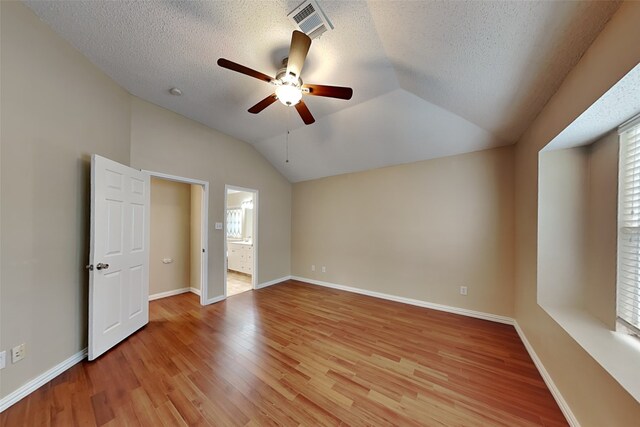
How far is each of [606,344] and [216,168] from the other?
448 centimetres

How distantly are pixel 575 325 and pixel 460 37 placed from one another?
2240mm

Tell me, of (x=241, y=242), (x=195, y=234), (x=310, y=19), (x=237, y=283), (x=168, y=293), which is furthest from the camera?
(x=241, y=242)

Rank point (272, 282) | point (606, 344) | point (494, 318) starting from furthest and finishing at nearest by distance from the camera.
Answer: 1. point (272, 282)
2. point (494, 318)
3. point (606, 344)

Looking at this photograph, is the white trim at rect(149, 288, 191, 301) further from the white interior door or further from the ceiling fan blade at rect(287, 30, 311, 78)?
the ceiling fan blade at rect(287, 30, 311, 78)

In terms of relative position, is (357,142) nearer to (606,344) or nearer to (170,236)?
(606,344)

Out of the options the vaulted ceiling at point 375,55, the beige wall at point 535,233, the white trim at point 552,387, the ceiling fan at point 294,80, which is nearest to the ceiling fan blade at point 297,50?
the ceiling fan at point 294,80

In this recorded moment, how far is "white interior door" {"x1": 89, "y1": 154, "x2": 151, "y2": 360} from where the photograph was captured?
2.04 m

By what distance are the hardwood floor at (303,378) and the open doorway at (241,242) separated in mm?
1702

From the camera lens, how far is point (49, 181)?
1.80 m

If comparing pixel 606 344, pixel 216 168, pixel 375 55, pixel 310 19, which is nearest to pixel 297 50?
pixel 310 19

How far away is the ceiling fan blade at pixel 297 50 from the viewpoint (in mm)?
1492

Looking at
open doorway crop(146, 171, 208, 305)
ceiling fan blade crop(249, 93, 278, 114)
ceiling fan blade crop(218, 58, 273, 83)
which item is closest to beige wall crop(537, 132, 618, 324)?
ceiling fan blade crop(249, 93, 278, 114)

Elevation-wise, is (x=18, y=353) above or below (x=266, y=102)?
below

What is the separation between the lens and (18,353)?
5.19 ft
